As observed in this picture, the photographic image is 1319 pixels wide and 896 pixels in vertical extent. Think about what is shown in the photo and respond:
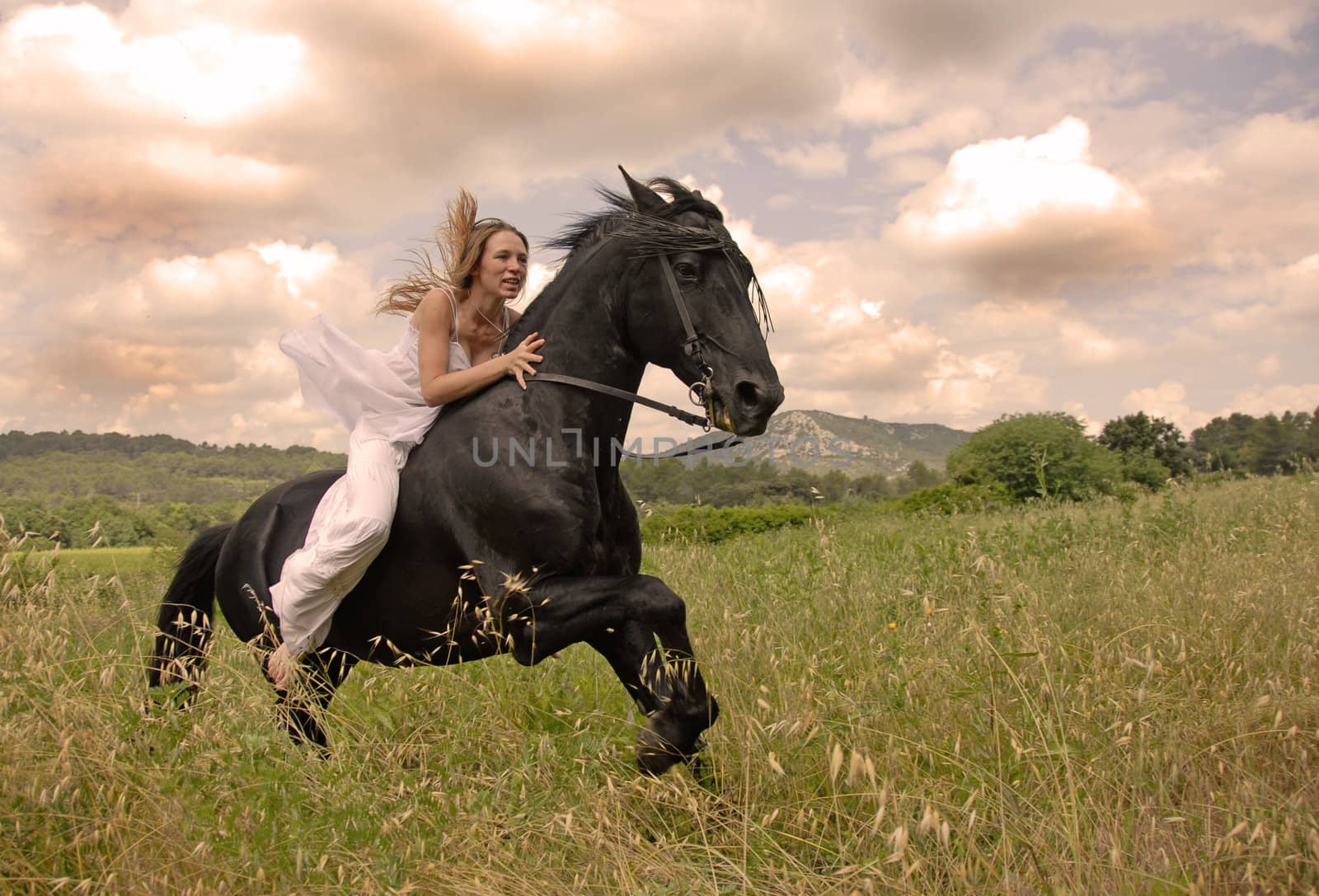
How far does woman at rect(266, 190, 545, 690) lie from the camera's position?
3.52 metres

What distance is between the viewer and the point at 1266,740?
10.4 feet

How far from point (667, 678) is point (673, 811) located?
47cm

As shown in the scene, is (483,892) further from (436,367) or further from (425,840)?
(436,367)

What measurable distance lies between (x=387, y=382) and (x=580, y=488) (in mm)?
1296

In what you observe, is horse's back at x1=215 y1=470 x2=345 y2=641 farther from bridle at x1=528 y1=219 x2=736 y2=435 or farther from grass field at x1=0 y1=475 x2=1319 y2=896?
bridle at x1=528 y1=219 x2=736 y2=435

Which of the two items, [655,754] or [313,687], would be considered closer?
[655,754]

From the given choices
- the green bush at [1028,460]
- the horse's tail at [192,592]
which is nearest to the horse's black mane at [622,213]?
the horse's tail at [192,592]

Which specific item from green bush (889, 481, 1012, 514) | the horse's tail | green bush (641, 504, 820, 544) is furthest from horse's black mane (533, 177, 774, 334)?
green bush (889, 481, 1012, 514)

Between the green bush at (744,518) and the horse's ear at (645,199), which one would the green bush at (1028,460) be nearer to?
Answer: the green bush at (744,518)

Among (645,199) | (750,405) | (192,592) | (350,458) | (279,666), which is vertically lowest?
(279,666)

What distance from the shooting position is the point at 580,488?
128 inches

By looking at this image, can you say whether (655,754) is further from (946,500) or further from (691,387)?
(946,500)

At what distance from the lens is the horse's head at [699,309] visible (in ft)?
10.2

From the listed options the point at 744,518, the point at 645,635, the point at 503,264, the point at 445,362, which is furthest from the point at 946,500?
the point at 645,635
